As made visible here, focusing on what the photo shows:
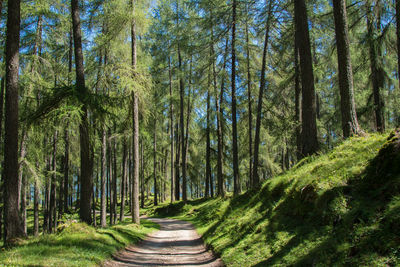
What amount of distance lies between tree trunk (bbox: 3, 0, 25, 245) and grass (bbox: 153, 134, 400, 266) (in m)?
5.75

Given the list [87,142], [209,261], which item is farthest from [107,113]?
[209,261]

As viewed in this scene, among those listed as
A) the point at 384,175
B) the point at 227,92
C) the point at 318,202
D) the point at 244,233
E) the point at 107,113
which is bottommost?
the point at 244,233

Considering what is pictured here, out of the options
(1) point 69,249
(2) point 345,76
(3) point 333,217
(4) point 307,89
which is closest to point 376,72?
(4) point 307,89

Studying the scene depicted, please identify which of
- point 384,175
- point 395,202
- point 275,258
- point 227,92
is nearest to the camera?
point 395,202

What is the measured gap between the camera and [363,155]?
20.1 ft

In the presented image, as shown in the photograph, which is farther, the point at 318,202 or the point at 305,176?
the point at 305,176

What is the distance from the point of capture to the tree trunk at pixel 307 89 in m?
9.32

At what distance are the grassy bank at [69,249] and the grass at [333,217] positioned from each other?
3.24 m

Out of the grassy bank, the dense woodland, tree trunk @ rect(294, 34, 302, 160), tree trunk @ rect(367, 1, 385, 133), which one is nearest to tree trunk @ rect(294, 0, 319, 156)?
the dense woodland

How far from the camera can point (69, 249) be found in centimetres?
670

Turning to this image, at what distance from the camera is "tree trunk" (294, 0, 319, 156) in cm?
932

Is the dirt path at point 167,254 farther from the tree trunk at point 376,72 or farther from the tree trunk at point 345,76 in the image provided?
the tree trunk at point 376,72

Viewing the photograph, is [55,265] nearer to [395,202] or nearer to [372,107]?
[395,202]

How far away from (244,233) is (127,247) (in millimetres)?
4058
